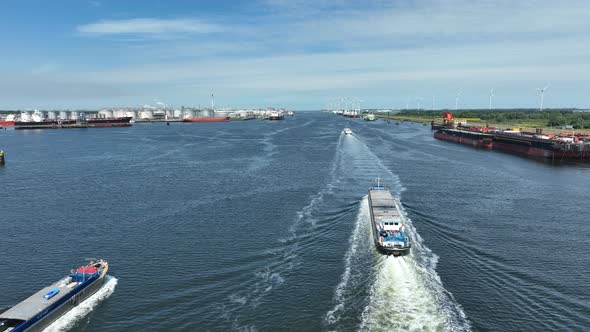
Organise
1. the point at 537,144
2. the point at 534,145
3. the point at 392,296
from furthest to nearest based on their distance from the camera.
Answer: the point at 534,145 → the point at 537,144 → the point at 392,296

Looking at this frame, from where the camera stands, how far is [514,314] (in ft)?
113

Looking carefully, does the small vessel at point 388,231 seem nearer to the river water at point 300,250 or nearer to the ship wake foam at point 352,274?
the river water at point 300,250

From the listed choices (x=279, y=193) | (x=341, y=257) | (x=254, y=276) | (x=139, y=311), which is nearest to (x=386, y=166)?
(x=279, y=193)

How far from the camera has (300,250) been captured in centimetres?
4781

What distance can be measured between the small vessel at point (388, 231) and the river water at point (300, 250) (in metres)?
1.35

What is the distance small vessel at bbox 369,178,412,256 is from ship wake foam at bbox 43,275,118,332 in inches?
1026

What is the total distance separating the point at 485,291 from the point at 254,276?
20393 mm

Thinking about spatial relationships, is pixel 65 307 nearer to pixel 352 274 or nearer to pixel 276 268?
pixel 276 268

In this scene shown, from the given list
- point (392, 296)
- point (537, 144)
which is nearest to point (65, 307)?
point (392, 296)

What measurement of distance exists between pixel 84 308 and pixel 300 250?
21242 millimetres

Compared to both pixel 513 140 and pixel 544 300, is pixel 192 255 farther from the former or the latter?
pixel 513 140

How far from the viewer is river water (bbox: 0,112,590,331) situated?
34969 mm

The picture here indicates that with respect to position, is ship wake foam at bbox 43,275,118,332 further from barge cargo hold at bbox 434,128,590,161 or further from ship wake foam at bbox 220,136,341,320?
barge cargo hold at bbox 434,128,590,161

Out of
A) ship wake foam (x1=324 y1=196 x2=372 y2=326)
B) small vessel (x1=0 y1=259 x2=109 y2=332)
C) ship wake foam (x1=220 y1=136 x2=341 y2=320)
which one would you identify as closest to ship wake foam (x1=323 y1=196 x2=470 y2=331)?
ship wake foam (x1=324 y1=196 x2=372 y2=326)
